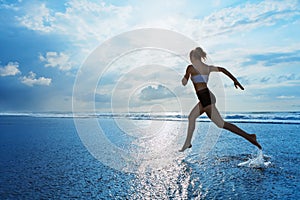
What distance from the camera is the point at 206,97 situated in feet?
15.6

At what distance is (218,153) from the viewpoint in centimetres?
572

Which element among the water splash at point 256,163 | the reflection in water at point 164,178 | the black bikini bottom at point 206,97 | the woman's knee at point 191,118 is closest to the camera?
the reflection in water at point 164,178

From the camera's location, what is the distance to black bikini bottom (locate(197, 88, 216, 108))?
15.5ft

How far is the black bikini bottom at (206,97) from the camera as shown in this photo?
15.5 ft

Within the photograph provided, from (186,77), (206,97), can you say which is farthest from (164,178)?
(186,77)

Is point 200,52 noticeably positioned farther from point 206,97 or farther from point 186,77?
point 206,97

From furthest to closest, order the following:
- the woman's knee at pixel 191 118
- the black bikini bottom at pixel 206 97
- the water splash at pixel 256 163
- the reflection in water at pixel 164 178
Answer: the woman's knee at pixel 191 118 < the black bikini bottom at pixel 206 97 < the water splash at pixel 256 163 < the reflection in water at pixel 164 178

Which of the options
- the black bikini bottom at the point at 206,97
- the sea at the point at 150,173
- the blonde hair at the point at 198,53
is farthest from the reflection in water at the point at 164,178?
the blonde hair at the point at 198,53

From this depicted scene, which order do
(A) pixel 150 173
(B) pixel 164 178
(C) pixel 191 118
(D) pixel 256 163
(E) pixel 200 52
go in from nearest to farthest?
1. (B) pixel 164 178
2. (A) pixel 150 173
3. (D) pixel 256 163
4. (E) pixel 200 52
5. (C) pixel 191 118

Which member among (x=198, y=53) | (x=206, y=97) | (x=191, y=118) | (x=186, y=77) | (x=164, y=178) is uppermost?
(x=198, y=53)

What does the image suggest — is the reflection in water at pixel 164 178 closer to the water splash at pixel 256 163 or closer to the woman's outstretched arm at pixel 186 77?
the water splash at pixel 256 163

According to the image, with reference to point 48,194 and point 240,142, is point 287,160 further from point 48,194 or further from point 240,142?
point 48,194

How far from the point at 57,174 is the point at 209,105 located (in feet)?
9.43

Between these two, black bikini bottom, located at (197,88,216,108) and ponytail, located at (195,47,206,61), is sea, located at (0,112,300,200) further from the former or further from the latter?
ponytail, located at (195,47,206,61)
